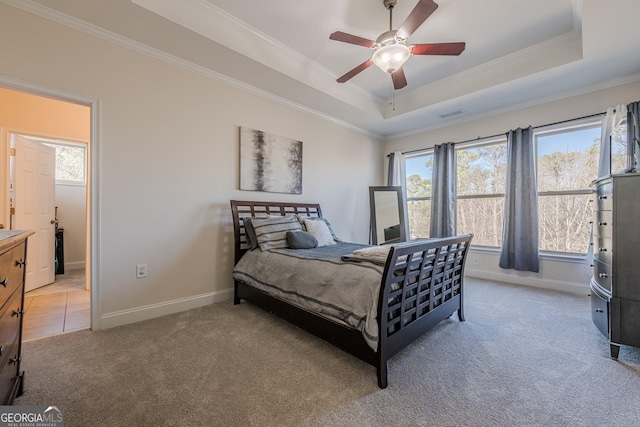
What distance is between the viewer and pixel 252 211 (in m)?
3.30

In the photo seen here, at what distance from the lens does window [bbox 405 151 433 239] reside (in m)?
4.95

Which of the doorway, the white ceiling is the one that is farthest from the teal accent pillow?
the doorway

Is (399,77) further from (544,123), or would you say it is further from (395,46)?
(544,123)

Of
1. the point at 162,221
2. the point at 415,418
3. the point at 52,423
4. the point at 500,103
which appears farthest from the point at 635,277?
the point at 162,221

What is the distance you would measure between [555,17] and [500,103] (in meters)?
1.36

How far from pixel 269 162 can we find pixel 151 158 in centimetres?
138

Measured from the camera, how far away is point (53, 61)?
2.14m

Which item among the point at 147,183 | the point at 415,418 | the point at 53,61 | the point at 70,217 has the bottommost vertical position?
the point at 415,418

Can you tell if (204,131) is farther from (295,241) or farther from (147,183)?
(295,241)

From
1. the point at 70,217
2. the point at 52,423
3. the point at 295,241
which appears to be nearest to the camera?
the point at 52,423

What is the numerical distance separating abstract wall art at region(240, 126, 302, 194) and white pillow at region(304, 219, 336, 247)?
2.22 ft

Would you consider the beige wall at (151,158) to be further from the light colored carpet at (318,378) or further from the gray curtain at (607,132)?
the gray curtain at (607,132)

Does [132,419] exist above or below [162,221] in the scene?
below

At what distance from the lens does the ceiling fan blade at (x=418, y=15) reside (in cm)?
174
